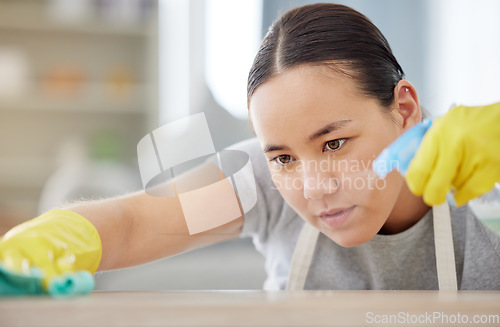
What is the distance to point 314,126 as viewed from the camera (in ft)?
1.87

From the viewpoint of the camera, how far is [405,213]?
2.54 ft

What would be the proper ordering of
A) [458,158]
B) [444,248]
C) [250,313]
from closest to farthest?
[250,313] < [458,158] < [444,248]

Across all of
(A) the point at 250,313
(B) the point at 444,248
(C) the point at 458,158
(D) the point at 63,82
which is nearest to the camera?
(A) the point at 250,313

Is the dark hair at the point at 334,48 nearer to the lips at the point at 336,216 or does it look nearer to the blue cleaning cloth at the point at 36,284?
the lips at the point at 336,216

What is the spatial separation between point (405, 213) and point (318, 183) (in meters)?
0.25

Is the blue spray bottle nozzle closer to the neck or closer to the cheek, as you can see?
the cheek

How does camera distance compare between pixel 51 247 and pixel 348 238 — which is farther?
pixel 348 238

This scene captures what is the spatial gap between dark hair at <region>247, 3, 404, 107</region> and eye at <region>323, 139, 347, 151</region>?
67mm

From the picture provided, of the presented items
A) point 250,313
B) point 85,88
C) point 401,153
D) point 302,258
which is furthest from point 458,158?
point 85,88

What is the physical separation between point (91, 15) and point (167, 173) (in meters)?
1.72

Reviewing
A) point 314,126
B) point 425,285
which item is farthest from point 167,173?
point 425,285

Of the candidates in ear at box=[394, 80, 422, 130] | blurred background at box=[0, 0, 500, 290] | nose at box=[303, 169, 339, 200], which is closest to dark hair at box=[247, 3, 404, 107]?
ear at box=[394, 80, 422, 130]

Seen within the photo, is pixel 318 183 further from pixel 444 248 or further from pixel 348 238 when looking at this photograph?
pixel 444 248

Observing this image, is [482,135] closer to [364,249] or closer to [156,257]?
[364,249]
